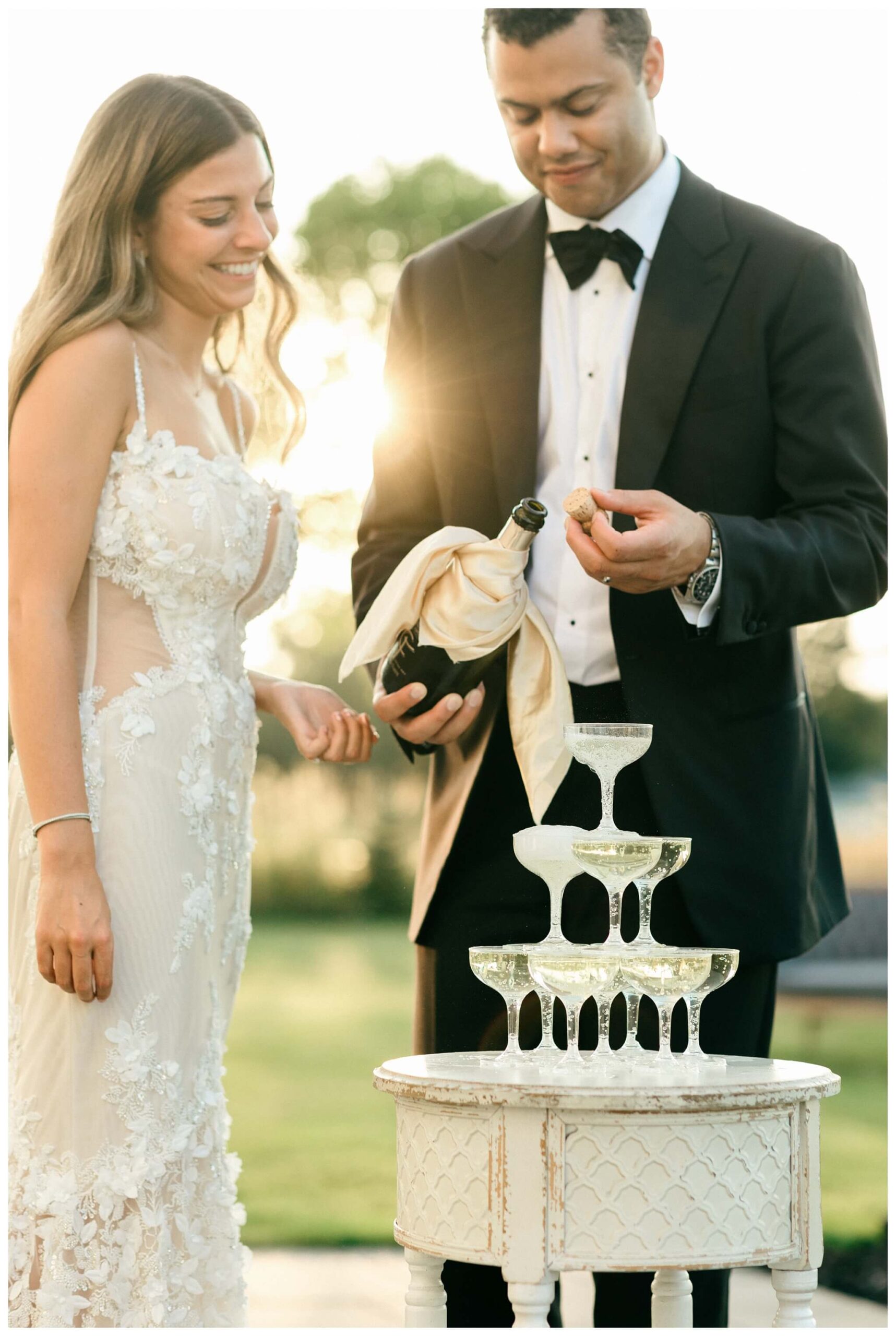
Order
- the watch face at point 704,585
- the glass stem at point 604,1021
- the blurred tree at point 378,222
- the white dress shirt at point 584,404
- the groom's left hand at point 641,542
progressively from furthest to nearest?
1. the blurred tree at point 378,222
2. the white dress shirt at point 584,404
3. the watch face at point 704,585
4. the groom's left hand at point 641,542
5. the glass stem at point 604,1021

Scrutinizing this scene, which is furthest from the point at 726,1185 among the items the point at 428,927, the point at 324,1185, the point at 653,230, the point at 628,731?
the point at 324,1185

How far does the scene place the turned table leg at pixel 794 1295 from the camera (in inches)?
73.0

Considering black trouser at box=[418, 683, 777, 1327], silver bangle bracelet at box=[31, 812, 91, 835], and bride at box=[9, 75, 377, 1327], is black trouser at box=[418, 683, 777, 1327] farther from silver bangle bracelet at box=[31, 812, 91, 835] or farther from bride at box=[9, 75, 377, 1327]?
silver bangle bracelet at box=[31, 812, 91, 835]

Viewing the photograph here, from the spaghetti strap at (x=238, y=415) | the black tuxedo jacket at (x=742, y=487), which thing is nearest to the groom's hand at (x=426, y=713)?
the black tuxedo jacket at (x=742, y=487)

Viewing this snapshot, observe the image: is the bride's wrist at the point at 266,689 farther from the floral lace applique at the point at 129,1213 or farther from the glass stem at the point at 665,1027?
the glass stem at the point at 665,1027

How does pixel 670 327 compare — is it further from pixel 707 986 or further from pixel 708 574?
pixel 707 986

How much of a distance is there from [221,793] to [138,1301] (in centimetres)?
74

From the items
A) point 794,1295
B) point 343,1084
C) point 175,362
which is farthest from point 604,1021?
point 343,1084

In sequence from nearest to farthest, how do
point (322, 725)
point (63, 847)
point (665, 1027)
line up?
point (665, 1027) < point (63, 847) < point (322, 725)

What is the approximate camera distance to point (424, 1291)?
6.34ft

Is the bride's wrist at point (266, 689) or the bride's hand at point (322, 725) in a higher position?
the bride's wrist at point (266, 689)

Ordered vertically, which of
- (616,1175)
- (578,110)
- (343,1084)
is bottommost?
(343,1084)

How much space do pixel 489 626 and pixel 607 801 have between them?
1.21 feet

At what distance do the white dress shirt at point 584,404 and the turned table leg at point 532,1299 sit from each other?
98 cm
